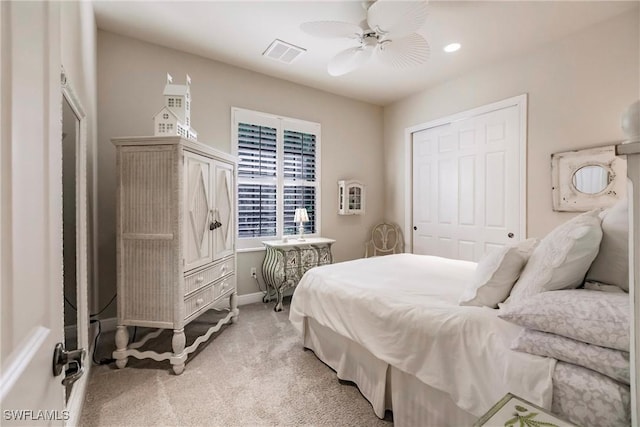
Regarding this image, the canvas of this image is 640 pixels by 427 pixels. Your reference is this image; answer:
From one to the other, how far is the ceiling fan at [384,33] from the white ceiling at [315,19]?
1.19ft

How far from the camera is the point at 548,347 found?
1010mm

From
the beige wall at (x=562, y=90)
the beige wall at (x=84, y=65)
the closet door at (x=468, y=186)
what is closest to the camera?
the beige wall at (x=84, y=65)

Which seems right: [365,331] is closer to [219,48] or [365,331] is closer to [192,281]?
[192,281]

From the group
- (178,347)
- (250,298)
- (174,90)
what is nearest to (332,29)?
(174,90)

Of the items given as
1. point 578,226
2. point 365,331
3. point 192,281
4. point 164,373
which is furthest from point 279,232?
point 578,226

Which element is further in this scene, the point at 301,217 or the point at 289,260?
the point at 301,217

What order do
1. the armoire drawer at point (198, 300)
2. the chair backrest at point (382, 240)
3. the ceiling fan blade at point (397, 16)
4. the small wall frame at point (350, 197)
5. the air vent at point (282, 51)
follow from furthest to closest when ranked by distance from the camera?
the chair backrest at point (382, 240) < the small wall frame at point (350, 197) < the air vent at point (282, 51) < the armoire drawer at point (198, 300) < the ceiling fan blade at point (397, 16)

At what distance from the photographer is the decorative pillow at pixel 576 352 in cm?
86

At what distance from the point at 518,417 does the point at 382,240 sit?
3985mm

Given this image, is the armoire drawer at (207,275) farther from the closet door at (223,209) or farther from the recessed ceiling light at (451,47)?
the recessed ceiling light at (451,47)

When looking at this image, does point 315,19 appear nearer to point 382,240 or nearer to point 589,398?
point 589,398

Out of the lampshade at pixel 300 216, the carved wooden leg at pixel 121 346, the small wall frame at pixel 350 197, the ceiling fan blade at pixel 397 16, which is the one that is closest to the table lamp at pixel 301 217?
the lampshade at pixel 300 216

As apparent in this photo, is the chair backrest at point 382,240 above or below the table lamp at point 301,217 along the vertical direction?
below

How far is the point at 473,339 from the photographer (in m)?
1.24
